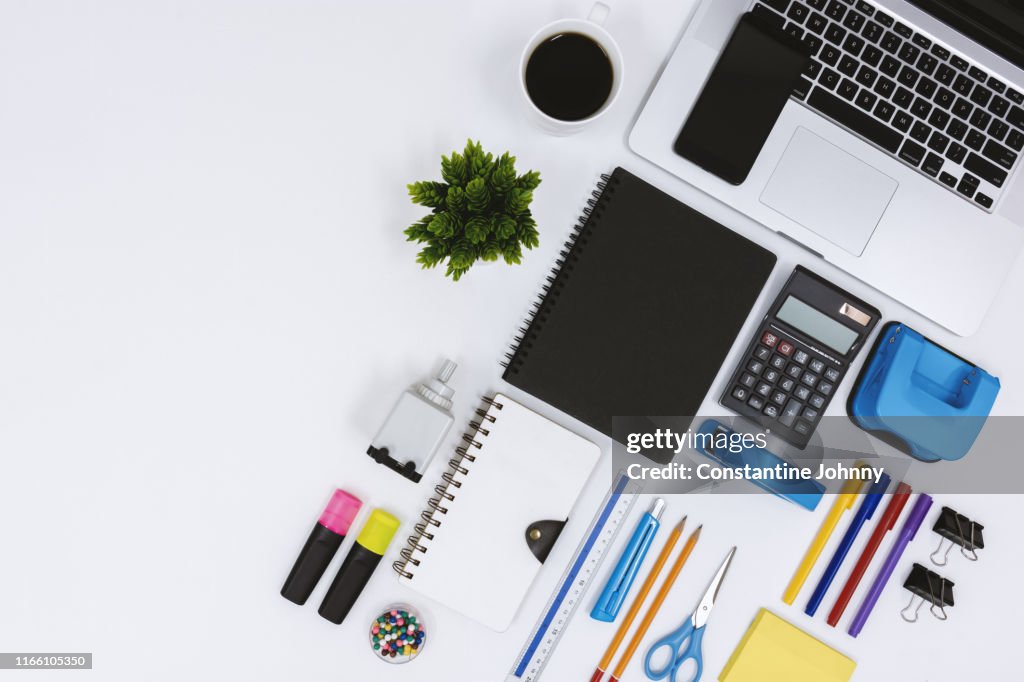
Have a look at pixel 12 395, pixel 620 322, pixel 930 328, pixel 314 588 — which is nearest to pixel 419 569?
pixel 314 588

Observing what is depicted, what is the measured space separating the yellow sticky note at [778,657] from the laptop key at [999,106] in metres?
0.63

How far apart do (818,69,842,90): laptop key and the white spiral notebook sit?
1.55 ft

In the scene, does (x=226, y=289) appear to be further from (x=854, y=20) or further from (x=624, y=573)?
(x=854, y=20)

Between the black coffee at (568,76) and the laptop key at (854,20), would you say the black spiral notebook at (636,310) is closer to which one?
the black coffee at (568,76)

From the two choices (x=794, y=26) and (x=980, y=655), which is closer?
(x=794, y=26)

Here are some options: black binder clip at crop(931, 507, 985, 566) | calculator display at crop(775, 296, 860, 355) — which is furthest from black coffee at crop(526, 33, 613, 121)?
black binder clip at crop(931, 507, 985, 566)

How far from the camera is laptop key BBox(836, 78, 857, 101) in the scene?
712 mm

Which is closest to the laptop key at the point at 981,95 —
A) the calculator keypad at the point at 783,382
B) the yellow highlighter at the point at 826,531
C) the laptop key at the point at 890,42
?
the laptop key at the point at 890,42

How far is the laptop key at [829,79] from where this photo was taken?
709 mm

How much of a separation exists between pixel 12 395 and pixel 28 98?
331mm

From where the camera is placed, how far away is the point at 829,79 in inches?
28.0

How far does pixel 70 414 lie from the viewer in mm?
732

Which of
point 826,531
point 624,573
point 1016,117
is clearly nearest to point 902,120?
point 1016,117

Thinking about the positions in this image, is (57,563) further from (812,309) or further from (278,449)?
(812,309)
